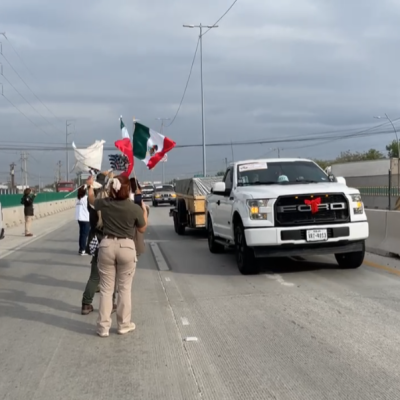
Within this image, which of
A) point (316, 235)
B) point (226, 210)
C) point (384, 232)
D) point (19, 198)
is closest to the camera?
point (316, 235)

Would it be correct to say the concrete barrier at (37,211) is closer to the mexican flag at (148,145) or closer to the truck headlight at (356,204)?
the mexican flag at (148,145)

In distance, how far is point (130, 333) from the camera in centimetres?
620

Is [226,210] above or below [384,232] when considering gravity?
above

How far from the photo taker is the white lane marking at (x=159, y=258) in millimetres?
11327

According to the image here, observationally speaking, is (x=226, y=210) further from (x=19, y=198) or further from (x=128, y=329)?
(x=19, y=198)

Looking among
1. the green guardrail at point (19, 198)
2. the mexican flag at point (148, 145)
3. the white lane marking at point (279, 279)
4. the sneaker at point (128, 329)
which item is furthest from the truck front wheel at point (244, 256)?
the green guardrail at point (19, 198)

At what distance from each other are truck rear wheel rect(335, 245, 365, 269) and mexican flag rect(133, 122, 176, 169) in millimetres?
6295

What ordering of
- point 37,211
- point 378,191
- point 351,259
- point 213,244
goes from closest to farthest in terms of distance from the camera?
point 351,259, point 213,244, point 37,211, point 378,191

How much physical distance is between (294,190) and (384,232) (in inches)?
151

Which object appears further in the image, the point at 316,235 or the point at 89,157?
the point at 89,157

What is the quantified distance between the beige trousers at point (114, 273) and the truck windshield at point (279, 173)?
16.0 ft

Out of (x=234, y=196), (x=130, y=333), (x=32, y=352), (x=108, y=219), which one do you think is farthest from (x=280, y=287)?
(x=32, y=352)

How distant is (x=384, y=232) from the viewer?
1188 centimetres

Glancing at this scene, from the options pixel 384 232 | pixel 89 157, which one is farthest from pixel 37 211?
pixel 384 232
